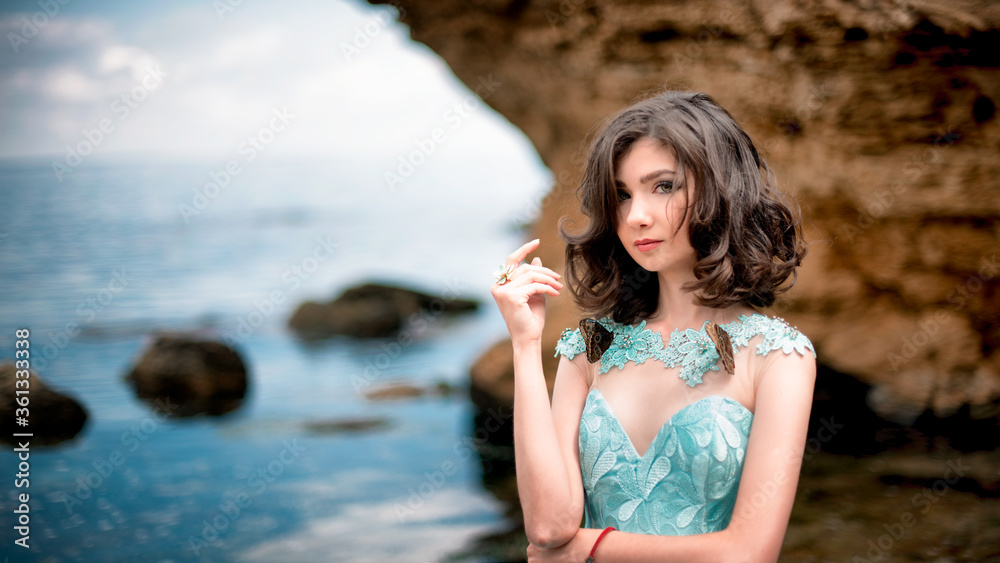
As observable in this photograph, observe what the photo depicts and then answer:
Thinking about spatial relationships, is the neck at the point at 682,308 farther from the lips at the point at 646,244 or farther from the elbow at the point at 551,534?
the elbow at the point at 551,534

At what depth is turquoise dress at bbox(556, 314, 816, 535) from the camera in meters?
1.71

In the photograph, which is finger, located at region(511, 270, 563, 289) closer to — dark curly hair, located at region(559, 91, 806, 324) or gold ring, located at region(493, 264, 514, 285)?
gold ring, located at region(493, 264, 514, 285)

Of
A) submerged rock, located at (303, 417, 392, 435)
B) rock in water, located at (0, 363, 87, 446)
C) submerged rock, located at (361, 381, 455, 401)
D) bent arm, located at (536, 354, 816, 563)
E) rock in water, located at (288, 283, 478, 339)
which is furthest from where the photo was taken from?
rock in water, located at (288, 283, 478, 339)

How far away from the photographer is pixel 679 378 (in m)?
1.81

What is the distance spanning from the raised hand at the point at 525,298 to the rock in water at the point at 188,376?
820 centimetres

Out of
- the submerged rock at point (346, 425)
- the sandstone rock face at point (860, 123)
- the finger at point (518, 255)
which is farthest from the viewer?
the submerged rock at point (346, 425)

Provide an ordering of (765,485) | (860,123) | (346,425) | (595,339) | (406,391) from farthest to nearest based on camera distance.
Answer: (406,391), (346,425), (860,123), (595,339), (765,485)

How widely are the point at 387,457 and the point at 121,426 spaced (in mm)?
3409

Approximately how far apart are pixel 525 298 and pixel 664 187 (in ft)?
1.33

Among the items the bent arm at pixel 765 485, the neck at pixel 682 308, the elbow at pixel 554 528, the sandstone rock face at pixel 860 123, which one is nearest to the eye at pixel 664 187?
the neck at pixel 682 308

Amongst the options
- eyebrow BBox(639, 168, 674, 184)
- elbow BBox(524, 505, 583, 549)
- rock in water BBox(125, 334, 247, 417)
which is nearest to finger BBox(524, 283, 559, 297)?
eyebrow BBox(639, 168, 674, 184)

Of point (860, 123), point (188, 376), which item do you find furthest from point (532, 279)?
point (188, 376)

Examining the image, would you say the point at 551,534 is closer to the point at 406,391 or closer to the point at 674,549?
the point at 674,549

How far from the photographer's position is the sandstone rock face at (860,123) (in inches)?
179
